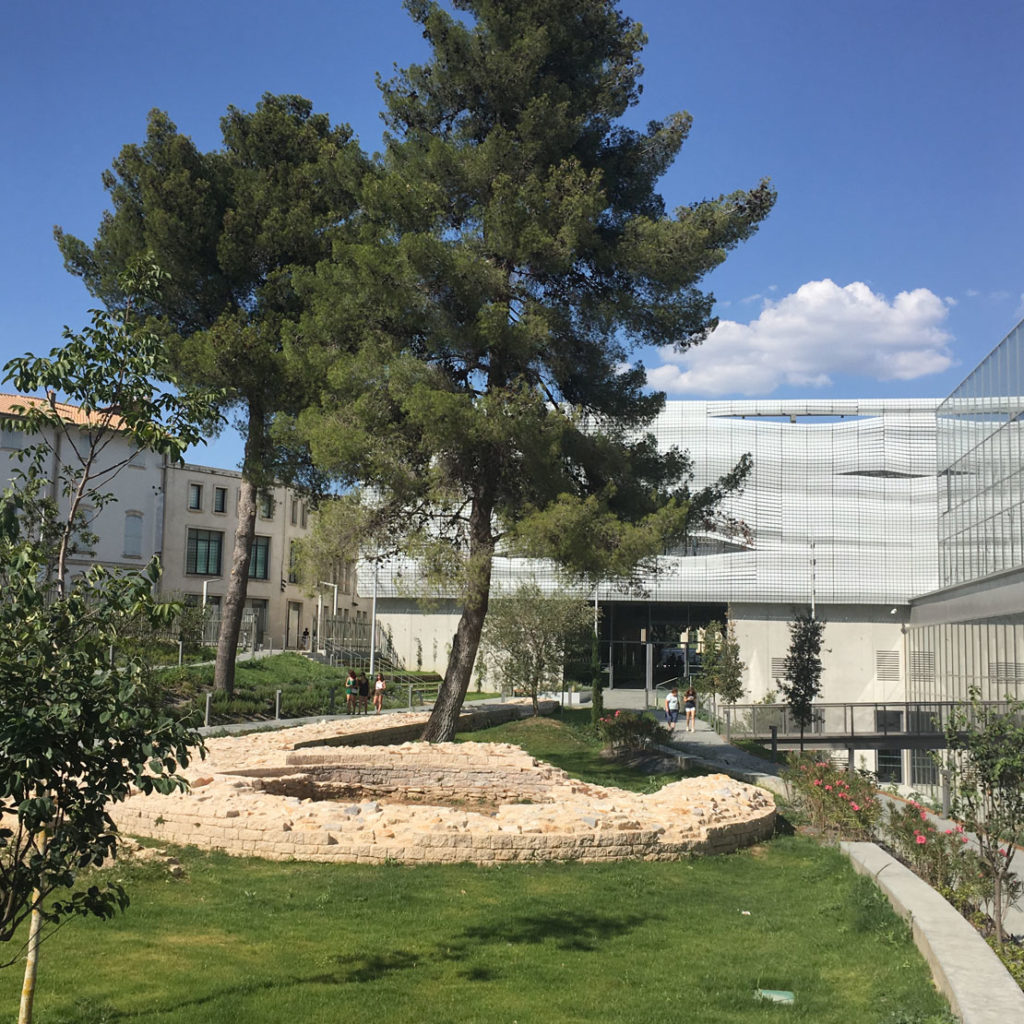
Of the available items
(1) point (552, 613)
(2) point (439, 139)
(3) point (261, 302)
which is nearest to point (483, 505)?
(2) point (439, 139)

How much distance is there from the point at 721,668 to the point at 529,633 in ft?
26.0

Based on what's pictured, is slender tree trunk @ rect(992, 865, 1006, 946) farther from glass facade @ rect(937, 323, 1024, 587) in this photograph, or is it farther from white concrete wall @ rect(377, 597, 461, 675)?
white concrete wall @ rect(377, 597, 461, 675)

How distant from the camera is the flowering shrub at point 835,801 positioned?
13367mm

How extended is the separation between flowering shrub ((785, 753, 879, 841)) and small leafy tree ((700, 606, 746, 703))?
2296cm

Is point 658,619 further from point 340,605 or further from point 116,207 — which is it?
point 116,207

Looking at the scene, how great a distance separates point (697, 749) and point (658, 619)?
31.1m

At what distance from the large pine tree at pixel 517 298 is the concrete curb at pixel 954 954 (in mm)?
10961

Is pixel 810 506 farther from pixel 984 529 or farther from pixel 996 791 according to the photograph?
pixel 996 791

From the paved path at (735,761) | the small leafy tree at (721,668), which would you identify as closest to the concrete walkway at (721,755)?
the paved path at (735,761)

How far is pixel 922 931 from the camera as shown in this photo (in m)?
7.62

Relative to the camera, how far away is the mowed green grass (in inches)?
263

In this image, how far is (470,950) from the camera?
812cm

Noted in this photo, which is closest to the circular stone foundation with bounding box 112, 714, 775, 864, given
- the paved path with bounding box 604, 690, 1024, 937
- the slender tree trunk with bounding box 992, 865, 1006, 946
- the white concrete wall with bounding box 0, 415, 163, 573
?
the paved path with bounding box 604, 690, 1024, 937

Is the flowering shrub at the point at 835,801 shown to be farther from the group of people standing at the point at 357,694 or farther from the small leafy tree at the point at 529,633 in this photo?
the small leafy tree at the point at 529,633
